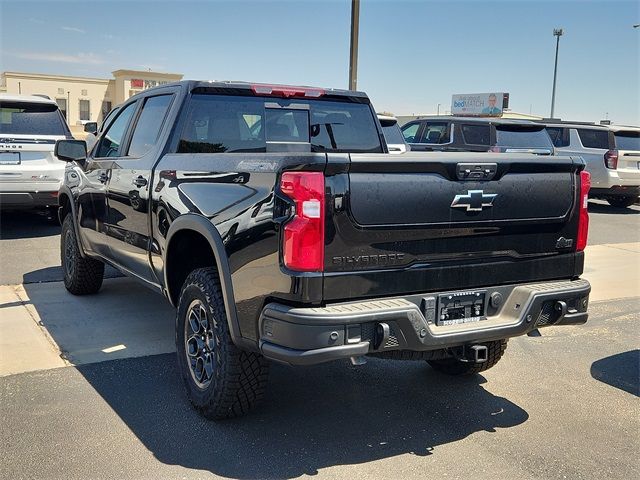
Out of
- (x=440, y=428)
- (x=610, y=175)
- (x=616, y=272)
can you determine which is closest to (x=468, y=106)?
(x=610, y=175)

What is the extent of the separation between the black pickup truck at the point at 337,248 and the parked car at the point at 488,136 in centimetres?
959

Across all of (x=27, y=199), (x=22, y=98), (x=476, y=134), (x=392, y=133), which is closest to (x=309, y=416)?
(x=27, y=199)

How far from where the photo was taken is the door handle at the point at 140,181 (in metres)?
4.65

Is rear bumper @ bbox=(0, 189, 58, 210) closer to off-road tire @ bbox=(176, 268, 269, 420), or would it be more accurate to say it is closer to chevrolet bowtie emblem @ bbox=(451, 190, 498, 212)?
off-road tire @ bbox=(176, 268, 269, 420)

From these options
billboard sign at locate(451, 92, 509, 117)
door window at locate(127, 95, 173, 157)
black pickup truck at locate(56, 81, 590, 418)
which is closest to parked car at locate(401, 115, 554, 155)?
door window at locate(127, 95, 173, 157)

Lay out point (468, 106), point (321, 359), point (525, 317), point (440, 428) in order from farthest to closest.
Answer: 1. point (468, 106)
2. point (440, 428)
3. point (525, 317)
4. point (321, 359)

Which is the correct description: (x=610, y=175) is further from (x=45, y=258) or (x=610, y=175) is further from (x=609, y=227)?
(x=45, y=258)

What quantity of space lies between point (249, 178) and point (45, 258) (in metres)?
5.76

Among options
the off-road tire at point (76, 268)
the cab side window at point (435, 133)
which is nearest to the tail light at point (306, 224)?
the off-road tire at point (76, 268)

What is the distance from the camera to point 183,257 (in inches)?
171

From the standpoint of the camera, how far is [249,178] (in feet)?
11.2

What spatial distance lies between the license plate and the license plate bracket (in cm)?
785

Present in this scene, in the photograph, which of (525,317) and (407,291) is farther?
(525,317)

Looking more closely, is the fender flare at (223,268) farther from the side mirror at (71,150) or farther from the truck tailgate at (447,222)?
the side mirror at (71,150)
